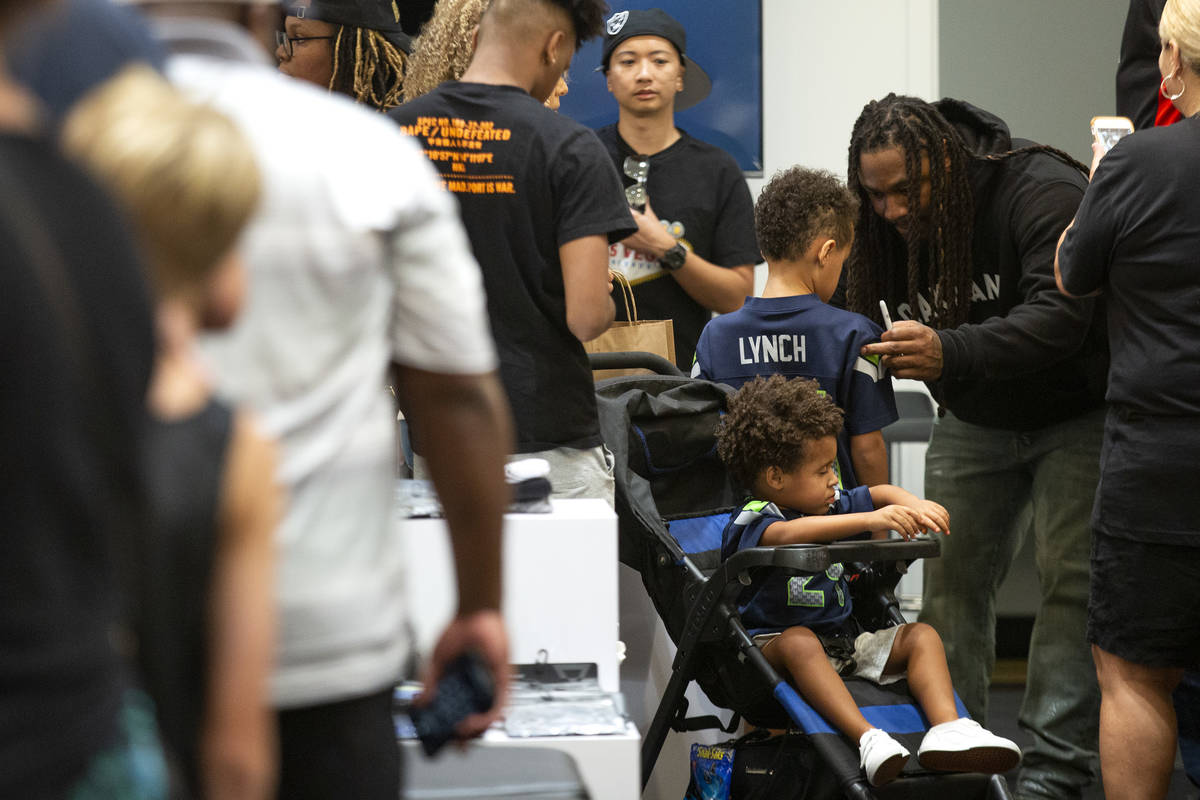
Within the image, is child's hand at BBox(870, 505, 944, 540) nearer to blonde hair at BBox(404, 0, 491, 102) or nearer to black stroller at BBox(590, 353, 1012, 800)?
black stroller at BBox(590, 353, 1012, 800)

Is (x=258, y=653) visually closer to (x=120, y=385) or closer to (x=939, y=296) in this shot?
(x=120, y=385)

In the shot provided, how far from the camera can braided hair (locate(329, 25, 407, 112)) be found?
2.99 meters

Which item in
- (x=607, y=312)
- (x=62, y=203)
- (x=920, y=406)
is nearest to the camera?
(x=62, y=203)

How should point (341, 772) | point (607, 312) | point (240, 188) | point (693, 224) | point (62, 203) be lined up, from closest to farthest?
1. point (62, 203)
2. point (240, 188)
3. point (341, 772)
4. point (607, 312)
5. point (693, 224)

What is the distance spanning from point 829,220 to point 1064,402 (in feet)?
2.16

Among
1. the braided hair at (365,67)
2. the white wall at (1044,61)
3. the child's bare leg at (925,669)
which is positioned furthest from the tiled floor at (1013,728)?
the braided hair at (365,67)

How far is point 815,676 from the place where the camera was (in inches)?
99.3

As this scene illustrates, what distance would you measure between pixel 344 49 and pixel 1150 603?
6.57 feet

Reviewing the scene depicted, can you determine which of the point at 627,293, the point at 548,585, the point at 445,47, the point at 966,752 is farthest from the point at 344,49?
the point at 966,752

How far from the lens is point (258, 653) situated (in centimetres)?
77

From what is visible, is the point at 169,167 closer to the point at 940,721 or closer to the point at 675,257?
the point at 940,721

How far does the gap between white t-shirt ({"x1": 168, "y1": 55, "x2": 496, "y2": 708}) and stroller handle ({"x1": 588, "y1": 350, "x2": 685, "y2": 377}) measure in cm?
193

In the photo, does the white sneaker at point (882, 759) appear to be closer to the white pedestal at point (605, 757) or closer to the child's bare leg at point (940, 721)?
the child's bare leg at point (940, 721)

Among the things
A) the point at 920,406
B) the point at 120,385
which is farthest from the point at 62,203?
the point at 920,406
